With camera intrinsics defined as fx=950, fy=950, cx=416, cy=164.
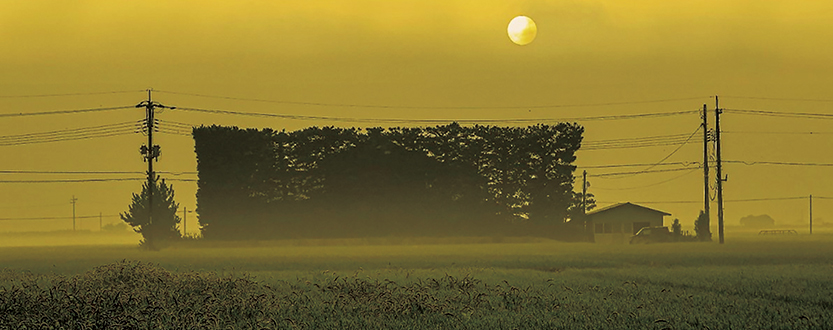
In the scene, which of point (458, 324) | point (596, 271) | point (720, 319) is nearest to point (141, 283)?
point (458, 324)

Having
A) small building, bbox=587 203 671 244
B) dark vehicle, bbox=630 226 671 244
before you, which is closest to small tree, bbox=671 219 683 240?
dark vehicle, bbox=630 226 671 244

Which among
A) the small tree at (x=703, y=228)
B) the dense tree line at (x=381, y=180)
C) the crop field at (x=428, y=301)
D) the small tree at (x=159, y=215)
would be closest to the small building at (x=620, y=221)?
the dense tree line at (x=381, y=180)

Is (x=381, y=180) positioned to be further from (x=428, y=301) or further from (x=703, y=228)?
(x=428, y=301)

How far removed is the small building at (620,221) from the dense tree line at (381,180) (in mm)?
10032

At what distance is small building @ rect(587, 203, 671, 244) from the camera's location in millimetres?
111438

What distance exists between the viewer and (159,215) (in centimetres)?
9225

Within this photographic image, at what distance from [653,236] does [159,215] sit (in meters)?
49.6

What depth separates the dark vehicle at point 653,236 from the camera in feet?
318

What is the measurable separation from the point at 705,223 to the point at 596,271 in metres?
53.0

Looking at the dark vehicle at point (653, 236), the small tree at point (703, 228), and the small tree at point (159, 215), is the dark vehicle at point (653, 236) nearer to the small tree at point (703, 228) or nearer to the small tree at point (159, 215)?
the small tree at point (703, 228)

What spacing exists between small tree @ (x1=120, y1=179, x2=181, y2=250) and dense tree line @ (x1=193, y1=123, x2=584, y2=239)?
10.2 ft

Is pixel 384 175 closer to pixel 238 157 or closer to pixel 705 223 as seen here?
pixel 238 157

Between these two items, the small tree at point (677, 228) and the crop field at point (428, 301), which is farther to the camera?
the small tree at point (677, 228)

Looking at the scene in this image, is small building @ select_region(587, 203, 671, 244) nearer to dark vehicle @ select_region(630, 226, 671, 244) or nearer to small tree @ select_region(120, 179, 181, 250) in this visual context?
dark vehicle @ select_region(630, 226, 671, 244)
